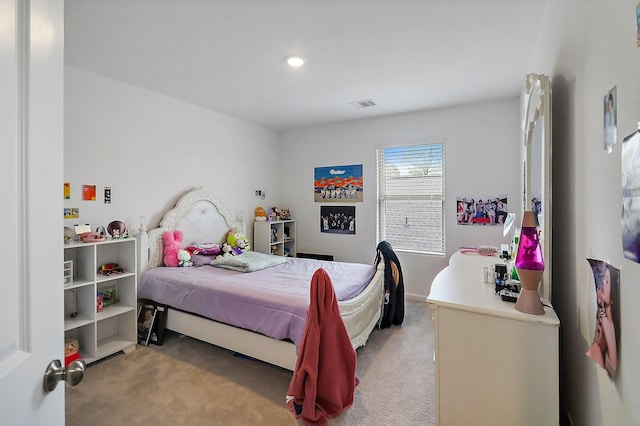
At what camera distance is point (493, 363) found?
128 centimetres

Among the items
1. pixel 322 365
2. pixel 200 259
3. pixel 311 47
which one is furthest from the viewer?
pixel 200 259

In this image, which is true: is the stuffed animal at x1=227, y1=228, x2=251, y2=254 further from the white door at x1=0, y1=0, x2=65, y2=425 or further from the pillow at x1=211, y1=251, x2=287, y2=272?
the white door at x1=0, y1=0, x2=65, y2=425

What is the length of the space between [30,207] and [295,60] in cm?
232

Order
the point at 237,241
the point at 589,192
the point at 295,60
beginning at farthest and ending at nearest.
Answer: the point at 237,241
the point at 295,60
the point at 589,192

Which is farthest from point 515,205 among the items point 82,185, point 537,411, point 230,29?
point 82,185

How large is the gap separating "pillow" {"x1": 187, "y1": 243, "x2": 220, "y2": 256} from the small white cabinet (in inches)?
28.1

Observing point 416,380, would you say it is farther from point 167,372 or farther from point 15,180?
point 15,180

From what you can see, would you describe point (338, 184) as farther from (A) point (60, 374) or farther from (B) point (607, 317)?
(A) point (60, 374)

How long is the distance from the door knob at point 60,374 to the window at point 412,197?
12.7ft

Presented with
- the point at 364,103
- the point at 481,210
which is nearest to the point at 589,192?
the point at 481,210

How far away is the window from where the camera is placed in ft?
13.0

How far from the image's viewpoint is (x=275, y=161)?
16.5ft

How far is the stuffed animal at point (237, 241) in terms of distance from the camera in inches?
154

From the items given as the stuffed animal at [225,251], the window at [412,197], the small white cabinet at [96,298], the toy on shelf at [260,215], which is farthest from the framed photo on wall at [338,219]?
the small white cabinet at [96,298]
